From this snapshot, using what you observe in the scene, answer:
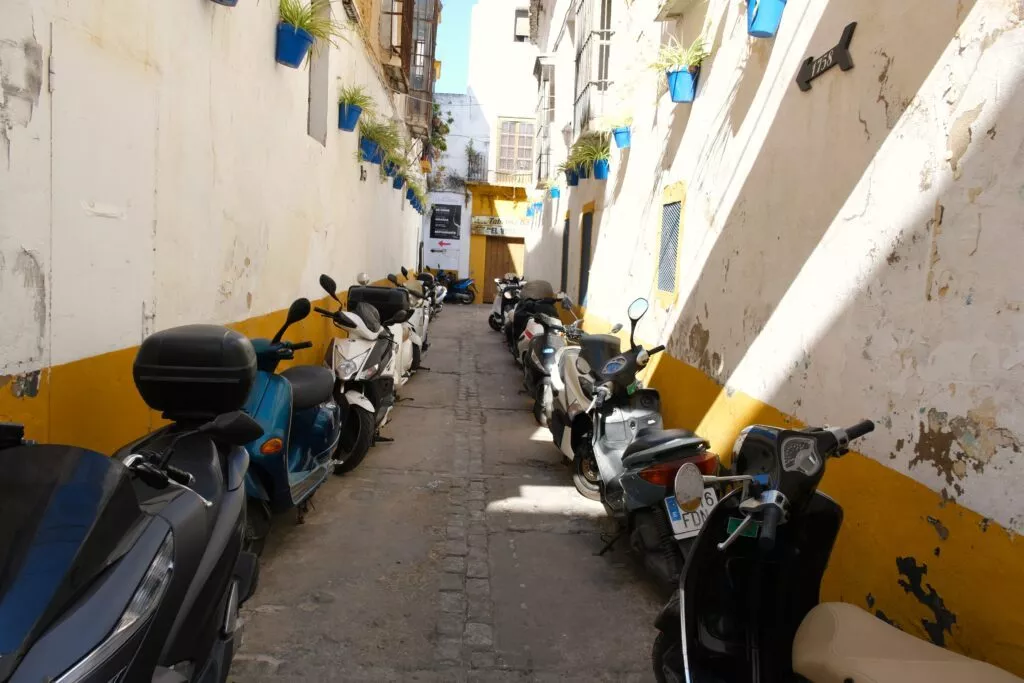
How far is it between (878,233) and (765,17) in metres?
1.86

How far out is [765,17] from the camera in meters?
4.25

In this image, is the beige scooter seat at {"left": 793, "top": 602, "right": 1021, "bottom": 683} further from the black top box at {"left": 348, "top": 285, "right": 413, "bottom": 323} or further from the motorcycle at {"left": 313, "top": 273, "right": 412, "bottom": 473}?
the black top box at {"left": 348, "top": 285, "right": 413, "bottom": 323}

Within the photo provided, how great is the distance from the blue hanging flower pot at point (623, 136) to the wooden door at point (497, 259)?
761 inches

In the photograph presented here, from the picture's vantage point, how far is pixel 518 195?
1106 inches

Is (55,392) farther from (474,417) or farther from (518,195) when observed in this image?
(518,195)

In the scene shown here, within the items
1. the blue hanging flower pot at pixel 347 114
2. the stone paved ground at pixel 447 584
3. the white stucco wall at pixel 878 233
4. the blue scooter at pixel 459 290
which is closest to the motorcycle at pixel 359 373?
the stone paved ground at pixel 447 584

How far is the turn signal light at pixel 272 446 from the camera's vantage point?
3.42 metres

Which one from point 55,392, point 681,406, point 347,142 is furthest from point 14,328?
point 347,142

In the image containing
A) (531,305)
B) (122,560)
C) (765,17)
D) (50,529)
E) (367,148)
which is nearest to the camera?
(50,529)

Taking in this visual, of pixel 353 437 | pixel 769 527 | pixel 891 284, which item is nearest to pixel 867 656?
pixel 769 527

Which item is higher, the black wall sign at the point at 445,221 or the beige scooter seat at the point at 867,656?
the black wall sign at the point at 445,221

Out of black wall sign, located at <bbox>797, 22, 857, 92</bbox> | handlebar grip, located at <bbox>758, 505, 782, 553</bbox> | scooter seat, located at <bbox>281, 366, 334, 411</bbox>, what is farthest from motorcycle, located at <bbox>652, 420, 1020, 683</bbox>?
scooter seat, located at <bbox>281, 366, 334, 411</bbox>

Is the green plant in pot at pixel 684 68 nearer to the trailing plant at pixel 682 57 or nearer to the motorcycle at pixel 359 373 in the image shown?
the trailing plant at pixel 682 57

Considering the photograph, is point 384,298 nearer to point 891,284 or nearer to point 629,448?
point 629,448
